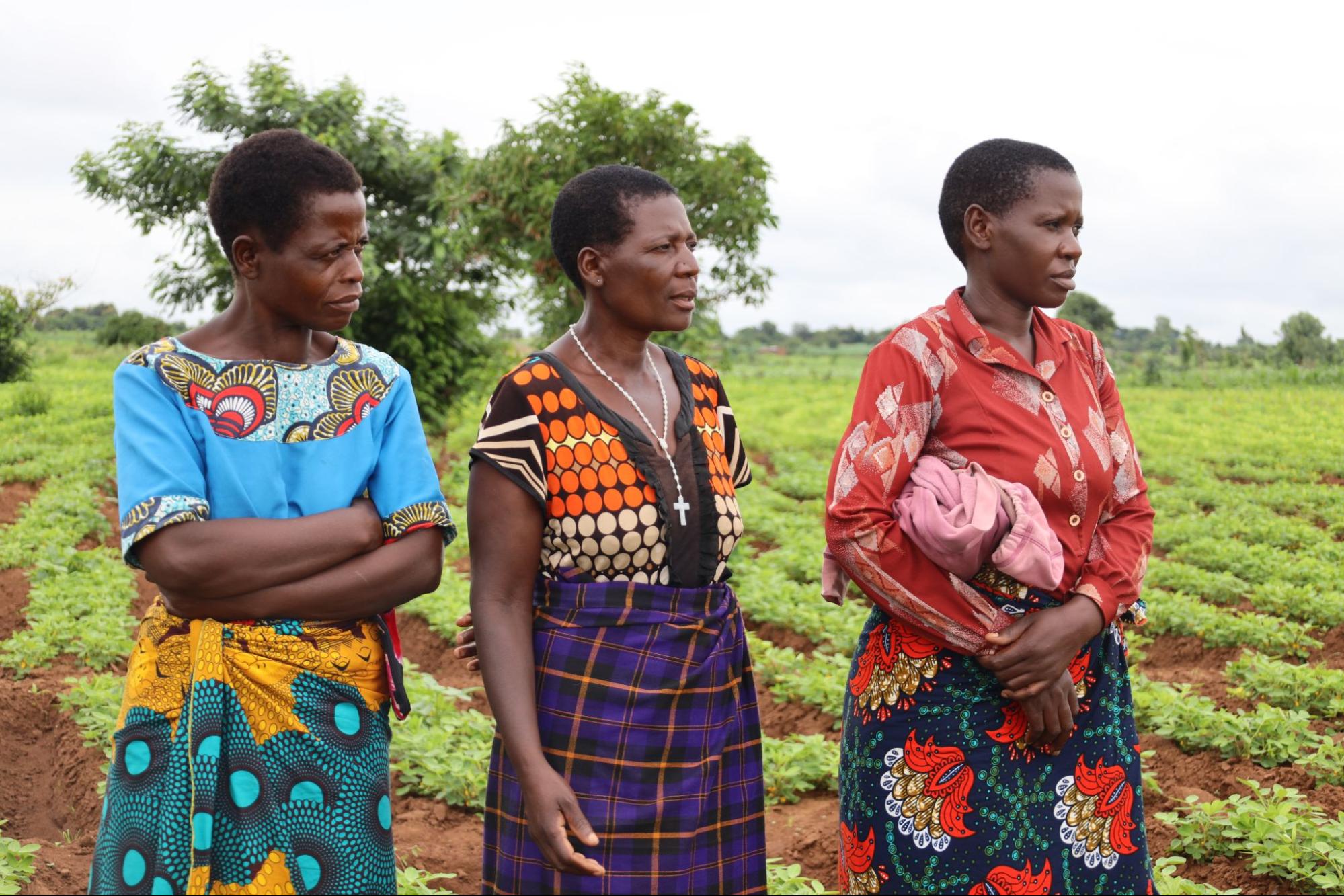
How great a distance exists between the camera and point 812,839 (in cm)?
410

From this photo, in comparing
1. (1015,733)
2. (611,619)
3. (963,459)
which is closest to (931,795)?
(1015,733)

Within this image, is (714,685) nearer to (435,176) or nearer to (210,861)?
(210,861)

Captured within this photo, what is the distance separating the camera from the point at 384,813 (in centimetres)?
214

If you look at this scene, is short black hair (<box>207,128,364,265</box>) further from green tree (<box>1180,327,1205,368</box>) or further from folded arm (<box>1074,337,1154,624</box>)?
green tree (<box>1180,327,1205,368</box>)

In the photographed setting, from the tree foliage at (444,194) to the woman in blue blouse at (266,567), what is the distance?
7.24m

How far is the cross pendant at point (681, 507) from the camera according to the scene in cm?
220

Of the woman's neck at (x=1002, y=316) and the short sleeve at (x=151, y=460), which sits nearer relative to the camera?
the short sleeve at (x=151, y=460)

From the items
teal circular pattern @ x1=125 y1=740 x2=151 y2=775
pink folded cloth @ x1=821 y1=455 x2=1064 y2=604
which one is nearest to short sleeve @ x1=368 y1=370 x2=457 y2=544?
Answer: teal circular pattern @ x1=125 y1=740 x2=151 y2=775

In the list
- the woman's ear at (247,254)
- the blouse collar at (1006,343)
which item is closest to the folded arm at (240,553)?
the woman's ear at (247,254)

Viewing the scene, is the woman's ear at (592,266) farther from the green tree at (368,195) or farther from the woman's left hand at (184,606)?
the green tree at (368,195)

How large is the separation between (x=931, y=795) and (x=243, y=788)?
1306mm

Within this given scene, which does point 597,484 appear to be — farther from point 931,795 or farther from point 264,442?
point 931,795

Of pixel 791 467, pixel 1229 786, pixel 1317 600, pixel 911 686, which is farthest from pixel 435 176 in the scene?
pixel 911 686

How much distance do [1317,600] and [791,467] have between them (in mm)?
7773
